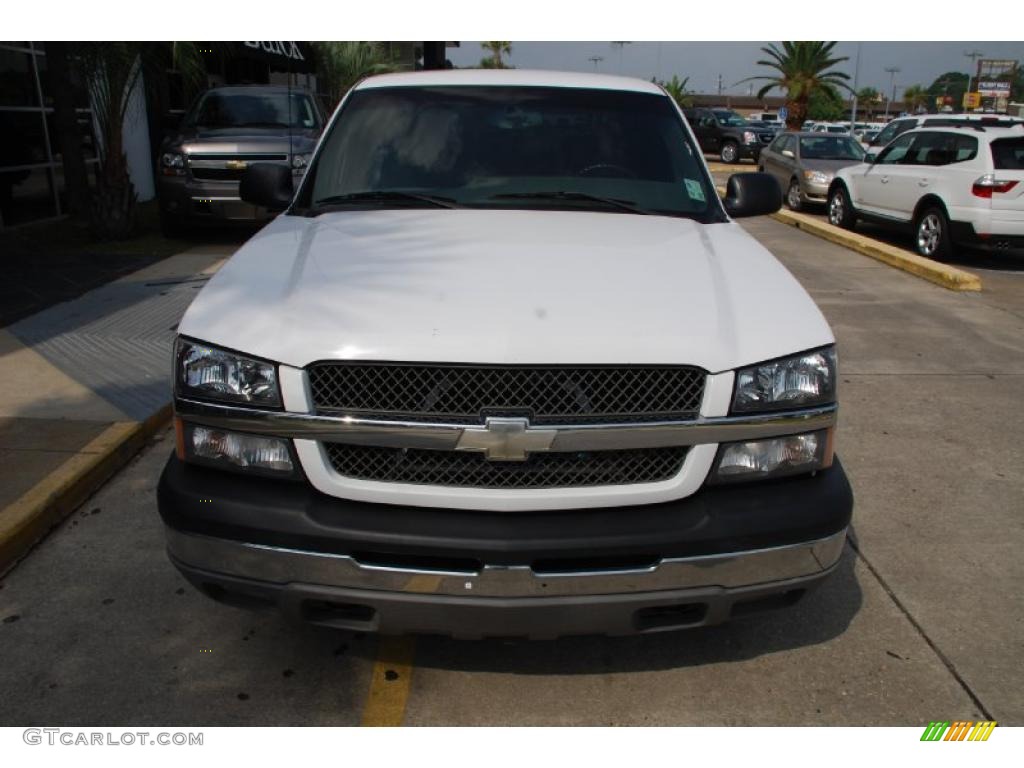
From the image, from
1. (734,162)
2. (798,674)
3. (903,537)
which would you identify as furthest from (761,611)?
(734,162)

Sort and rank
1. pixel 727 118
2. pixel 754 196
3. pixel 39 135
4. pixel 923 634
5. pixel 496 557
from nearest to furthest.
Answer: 1. pixel 496 557
2. pixel 923 634
3. pixel 754 196
4. pixel 39 135
5. pixel 727 118

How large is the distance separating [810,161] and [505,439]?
15928 mm

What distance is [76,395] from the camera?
17.4 feet

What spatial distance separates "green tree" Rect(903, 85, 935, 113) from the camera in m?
102

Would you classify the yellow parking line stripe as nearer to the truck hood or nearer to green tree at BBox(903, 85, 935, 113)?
the truck hood

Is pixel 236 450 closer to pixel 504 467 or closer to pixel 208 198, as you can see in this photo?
pixel 504 467

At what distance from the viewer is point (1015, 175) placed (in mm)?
10477

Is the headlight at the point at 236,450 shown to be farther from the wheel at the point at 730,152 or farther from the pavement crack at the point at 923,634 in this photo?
the wheel at the point at 730,152

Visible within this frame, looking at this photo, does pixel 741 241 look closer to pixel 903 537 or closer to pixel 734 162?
pixel 903 537

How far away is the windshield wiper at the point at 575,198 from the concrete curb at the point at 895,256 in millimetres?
4322

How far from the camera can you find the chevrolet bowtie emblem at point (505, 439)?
2402 mm

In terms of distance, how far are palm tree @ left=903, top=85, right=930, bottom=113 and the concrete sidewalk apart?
104795 millimetres
